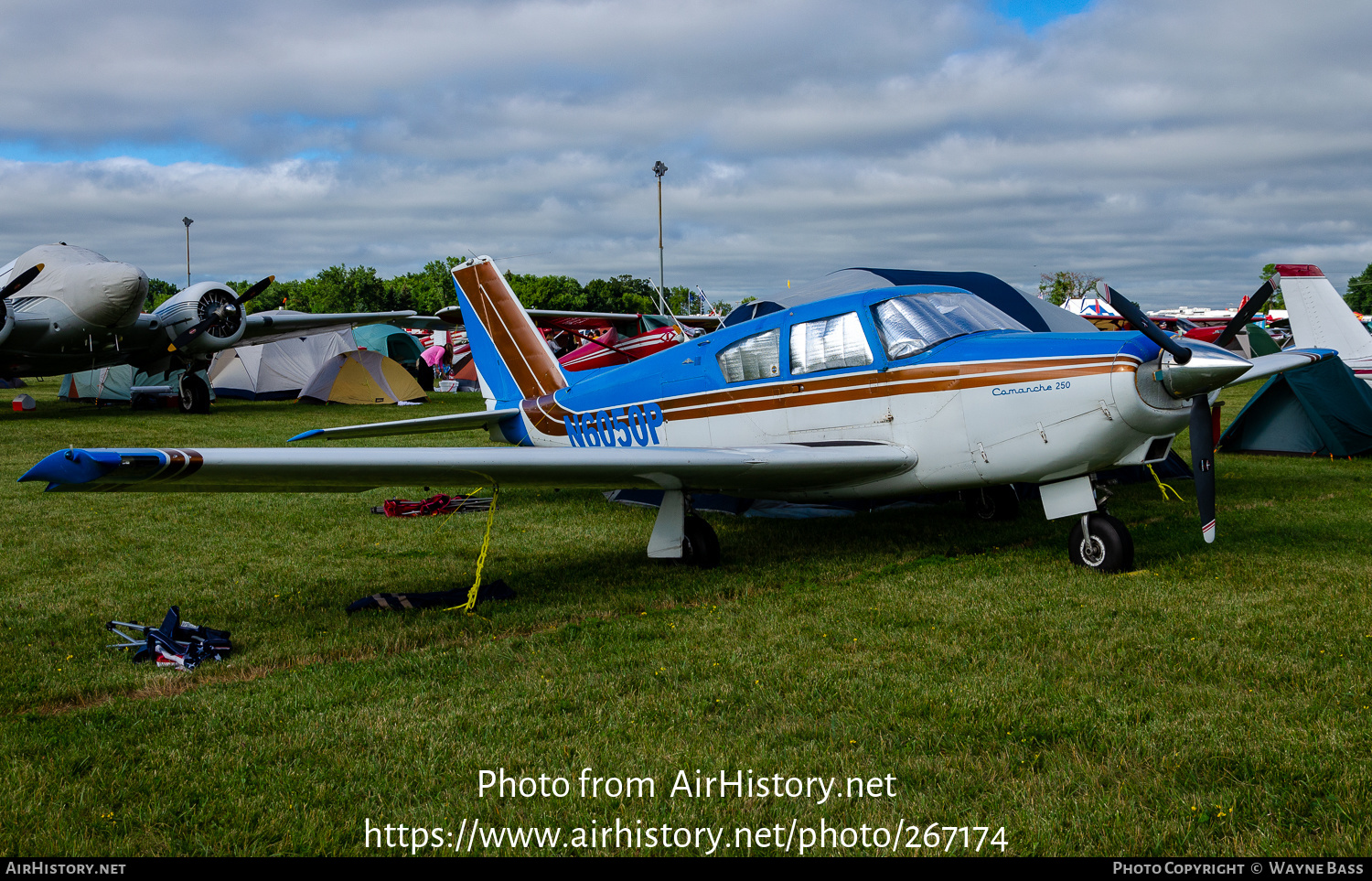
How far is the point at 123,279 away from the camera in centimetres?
2042

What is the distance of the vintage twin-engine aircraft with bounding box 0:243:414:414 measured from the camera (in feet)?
66.8

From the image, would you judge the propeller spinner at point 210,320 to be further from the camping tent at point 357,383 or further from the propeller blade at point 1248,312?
the propeller blade at point 1248,312

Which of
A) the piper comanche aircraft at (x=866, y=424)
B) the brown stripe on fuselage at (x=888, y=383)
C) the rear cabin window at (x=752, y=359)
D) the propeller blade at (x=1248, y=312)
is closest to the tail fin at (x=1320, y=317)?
the piper comanche aircraft at (x=866, y=424)

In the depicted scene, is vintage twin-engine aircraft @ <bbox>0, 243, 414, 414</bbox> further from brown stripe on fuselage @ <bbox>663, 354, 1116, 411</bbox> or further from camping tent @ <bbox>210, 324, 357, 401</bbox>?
brown stripe on fuselage @ <bbox>663, 354, 1116, 411</bbox>

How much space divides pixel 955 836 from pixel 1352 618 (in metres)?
3.61

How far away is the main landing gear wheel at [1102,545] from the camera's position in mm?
6391

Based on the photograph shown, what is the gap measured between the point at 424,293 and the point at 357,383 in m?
85.3

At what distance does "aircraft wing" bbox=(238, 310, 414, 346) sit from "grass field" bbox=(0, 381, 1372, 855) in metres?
18.3

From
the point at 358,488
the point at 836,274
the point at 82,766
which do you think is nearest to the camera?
the point at 82,766

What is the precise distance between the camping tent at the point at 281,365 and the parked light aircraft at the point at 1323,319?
23.7 metres

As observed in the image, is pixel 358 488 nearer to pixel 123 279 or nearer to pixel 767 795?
pixel 767 795

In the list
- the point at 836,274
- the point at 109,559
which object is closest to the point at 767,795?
the point at 109,559

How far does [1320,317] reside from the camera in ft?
43.0

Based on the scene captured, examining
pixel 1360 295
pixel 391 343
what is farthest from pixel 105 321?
pixel 1360 295
